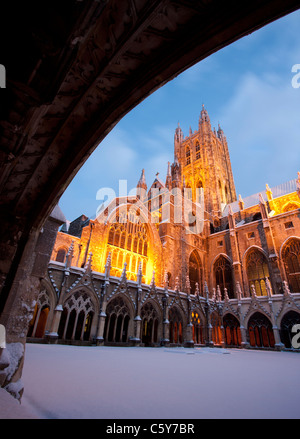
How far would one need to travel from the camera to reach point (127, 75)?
1.96 metres

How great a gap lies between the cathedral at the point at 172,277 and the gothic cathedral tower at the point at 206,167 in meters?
3.15

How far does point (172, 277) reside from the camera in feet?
66.8

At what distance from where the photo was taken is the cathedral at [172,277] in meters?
11.0

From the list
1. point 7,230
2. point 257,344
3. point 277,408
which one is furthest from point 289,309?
point 7,230

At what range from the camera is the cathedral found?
11.0m

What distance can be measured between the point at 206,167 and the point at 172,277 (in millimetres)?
24200

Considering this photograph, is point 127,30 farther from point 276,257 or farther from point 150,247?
point 276,257

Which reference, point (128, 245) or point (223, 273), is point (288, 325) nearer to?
point (223, 273)

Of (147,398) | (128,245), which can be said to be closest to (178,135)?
(128,245)

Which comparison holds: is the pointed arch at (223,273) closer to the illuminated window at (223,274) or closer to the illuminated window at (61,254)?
the illuminated window at (223,274)

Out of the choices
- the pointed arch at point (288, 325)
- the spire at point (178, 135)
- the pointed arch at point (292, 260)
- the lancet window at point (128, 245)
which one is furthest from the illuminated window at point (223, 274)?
the spire at point (178, 135)

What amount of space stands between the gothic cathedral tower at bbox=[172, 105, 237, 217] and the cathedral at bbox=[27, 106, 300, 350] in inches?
124
